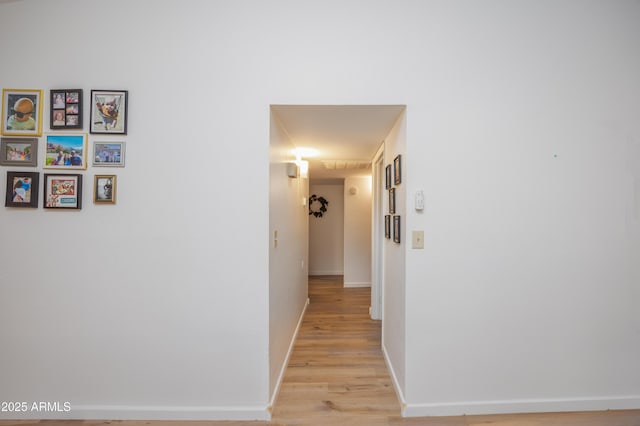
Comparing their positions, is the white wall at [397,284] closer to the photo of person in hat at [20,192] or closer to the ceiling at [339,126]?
the ceiling at [339,126]

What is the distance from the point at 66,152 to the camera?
1776mm

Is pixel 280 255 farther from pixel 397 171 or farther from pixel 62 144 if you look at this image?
pixel 62 144

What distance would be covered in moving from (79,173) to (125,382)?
4.46ft

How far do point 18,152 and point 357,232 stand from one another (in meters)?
4.43

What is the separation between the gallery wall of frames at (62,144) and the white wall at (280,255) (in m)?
0.98

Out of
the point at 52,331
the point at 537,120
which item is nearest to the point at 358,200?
the point at 537,120

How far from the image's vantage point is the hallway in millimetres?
1820

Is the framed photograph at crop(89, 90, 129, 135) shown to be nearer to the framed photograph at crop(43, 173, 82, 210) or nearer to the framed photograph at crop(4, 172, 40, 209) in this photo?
the framed photograph at crop(43, 173, 82, 210)

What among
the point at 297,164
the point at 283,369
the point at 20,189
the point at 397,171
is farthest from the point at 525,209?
the point at 20,189

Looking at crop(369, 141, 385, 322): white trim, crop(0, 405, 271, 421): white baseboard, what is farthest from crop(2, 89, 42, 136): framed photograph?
crop(369, 141, 385, 322): white trim

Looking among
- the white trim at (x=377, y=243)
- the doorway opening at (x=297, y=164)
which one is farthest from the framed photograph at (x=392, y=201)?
the white trim at (x=377, y=243)

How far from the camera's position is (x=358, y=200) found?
209 inches

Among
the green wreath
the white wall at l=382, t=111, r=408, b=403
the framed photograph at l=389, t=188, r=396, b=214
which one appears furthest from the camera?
the green wreath

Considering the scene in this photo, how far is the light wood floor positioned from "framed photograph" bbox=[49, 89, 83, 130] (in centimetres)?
186
